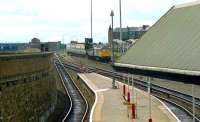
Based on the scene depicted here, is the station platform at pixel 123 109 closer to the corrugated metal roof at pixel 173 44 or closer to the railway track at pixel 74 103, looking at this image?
the railway track at pixel 74 103

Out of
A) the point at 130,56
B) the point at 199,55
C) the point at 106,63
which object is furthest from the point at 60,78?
the point at 199,55

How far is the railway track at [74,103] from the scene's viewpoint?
45906mm

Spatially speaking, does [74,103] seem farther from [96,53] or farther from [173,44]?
[96,53]

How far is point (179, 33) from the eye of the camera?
15.5 m

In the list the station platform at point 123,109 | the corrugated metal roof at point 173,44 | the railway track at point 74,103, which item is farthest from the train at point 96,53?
the corrugated metal roof at point 173,44

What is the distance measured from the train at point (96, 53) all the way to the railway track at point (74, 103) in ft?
42.3

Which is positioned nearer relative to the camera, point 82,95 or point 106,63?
point 82,95

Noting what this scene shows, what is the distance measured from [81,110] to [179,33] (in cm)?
3663

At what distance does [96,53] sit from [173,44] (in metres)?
109

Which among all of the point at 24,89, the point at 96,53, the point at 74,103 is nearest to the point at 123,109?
the point at 24,89

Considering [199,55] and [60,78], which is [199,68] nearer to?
[199,55]

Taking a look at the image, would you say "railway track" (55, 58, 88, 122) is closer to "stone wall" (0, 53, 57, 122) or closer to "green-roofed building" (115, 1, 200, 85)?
"stone wall" (0, 53, 57, 122)

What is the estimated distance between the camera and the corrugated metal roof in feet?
45.5

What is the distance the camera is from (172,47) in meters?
15.3
